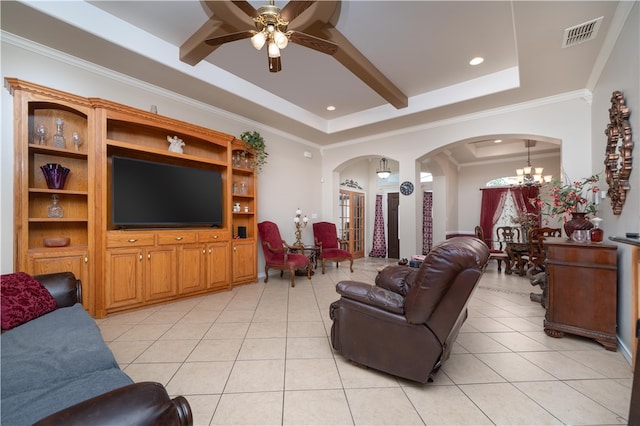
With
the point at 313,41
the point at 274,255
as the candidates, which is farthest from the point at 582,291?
the point at 274,255

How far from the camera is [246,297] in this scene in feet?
12.3

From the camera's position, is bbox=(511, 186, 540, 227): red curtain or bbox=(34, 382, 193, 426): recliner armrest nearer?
bbox=(34, 382, 193, 426): recliner armrest

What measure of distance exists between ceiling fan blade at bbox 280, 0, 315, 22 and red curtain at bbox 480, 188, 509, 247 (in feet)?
24.0

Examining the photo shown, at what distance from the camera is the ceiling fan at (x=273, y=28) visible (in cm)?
217

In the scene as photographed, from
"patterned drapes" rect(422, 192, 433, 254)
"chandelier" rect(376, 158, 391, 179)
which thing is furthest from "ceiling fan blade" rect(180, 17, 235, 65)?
"patterned drapes" rect(422, 192, 433, 254)

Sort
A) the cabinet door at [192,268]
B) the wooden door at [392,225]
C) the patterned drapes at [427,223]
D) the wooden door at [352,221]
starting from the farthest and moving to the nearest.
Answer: the wooden door at [392,225] < the patterned drapes at [427,223] < the wooden door at [352,221] < the cabinet door at [192,268]

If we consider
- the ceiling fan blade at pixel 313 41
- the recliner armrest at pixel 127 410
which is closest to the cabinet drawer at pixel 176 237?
the ceiling fan blade at pixel 313 41

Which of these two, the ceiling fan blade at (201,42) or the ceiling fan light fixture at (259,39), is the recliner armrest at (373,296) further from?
the ceiling fan blade at (201,42)

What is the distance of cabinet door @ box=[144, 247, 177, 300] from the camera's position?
3268mm

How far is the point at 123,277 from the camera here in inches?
121

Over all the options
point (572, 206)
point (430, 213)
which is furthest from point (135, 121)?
point (430, 213)

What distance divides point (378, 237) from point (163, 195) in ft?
19.9

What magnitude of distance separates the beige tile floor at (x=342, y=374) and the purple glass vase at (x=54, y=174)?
1.55m

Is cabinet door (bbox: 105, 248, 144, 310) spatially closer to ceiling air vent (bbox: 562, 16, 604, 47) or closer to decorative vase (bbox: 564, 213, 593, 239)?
decorative vase (bbox: 564, 213, 593, 239)
